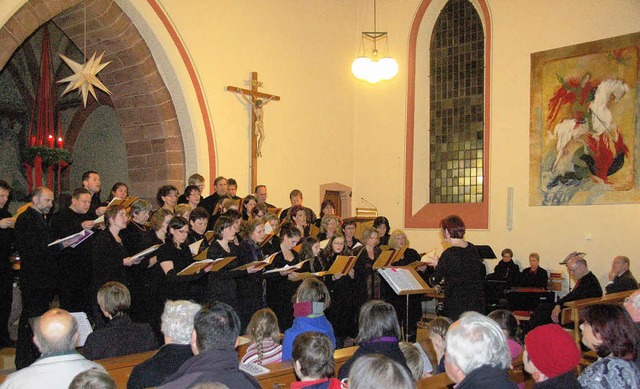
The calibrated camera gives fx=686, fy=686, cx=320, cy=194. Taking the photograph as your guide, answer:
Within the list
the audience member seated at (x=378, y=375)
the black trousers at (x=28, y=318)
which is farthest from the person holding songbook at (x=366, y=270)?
the audience member seated at (x=378, y=375)

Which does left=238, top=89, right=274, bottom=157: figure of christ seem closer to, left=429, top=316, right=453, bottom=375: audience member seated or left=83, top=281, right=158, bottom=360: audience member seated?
left=83, top=281, right=158, bottom=360: audience member seated

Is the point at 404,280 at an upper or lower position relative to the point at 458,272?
lower

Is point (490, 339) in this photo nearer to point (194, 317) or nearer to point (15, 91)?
point (194, 317)

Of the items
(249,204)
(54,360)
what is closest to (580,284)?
(249,204)

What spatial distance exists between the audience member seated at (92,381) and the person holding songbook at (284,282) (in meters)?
4.15

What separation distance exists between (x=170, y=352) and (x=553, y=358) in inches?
70.6

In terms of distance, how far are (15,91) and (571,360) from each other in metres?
13.7

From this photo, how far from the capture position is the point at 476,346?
2.68 meters

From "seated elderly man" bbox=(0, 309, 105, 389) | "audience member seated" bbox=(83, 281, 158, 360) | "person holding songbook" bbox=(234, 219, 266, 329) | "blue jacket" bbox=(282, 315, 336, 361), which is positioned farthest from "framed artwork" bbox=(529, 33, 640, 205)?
"seated elderly man" bbox=(0, 309, 105, 389)

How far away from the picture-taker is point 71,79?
30.3 feet

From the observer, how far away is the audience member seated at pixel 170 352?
3.29 meters

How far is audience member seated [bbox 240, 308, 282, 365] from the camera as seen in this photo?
4.25 meters

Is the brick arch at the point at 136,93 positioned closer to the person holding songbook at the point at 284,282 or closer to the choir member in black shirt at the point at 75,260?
the person holding songbook at the point at 284,282

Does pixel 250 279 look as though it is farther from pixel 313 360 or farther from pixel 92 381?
pixel 92 381
